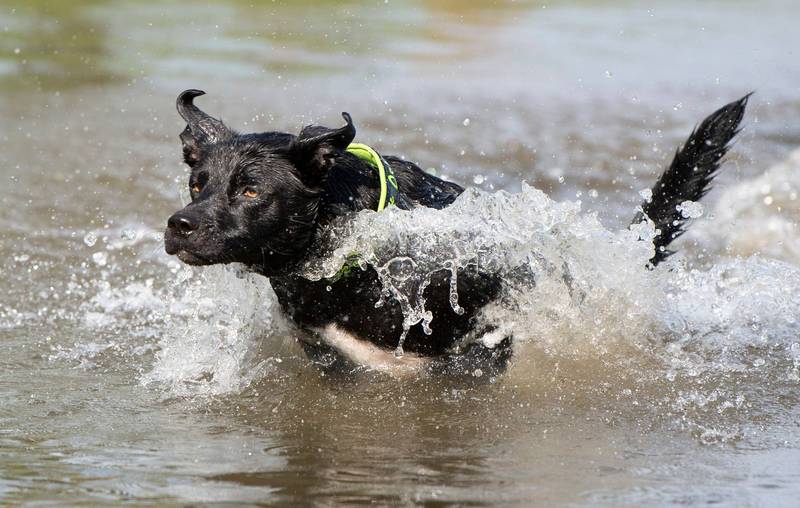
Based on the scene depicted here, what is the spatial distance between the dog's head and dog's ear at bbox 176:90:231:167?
126 mm

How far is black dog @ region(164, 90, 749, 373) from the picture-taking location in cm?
496

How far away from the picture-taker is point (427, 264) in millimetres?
5406

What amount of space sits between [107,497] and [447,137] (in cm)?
795

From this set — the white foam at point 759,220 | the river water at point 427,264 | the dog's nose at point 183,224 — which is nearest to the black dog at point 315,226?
the dog's nose at point 183,224

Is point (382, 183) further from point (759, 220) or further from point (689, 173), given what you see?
point (759, 220)

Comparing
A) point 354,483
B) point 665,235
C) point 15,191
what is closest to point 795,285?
point 665,235

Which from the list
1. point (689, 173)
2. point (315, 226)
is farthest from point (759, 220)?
point (315, 226)

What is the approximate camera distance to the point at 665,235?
252 inches

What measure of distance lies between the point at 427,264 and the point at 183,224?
4.02 ft

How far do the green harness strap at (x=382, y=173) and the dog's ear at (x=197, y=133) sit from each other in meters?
0.64

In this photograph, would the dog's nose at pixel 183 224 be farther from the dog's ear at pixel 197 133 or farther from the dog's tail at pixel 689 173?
the dog's tail at pixel 689 173

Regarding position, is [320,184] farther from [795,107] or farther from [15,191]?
[795,107]

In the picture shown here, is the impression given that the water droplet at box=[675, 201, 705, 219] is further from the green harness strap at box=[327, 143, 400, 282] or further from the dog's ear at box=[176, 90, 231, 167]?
the dog's ear at box=[176, 90, 231, 167]

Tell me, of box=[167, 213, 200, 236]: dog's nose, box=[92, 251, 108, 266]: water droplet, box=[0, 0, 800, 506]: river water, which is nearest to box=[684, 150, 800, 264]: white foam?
box=[0, 0, 800, 506]: river water
